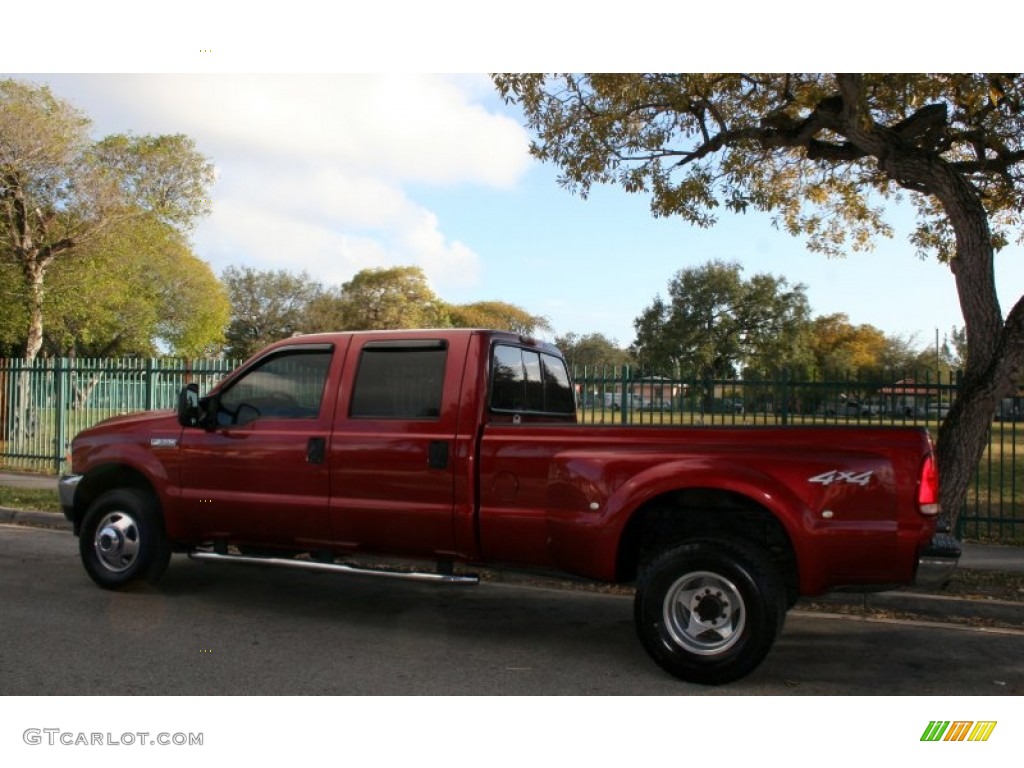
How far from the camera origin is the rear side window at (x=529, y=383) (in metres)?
6.27

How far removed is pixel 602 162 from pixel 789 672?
695cm

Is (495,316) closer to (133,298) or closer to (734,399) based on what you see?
(133,298)

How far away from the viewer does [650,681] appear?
5.17 m

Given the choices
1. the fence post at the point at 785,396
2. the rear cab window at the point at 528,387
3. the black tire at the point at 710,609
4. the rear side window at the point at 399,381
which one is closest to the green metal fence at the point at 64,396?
the fence post at the point at 785,396

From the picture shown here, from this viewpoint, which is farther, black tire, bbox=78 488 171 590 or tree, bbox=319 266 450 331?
tree, bbox=319 266 450 331

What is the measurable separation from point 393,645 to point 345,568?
0.69 metres

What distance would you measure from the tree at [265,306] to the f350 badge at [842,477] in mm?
79719

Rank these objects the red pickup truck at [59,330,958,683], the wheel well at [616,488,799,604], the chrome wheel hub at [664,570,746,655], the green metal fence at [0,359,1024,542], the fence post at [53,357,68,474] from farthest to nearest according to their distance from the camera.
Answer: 1. the fence post at [53,357,68,474]
2. the green metal fence at [0,359,1024,542]
3. the wheel well at [616,488,799,604]
4. the chrome wheel hub at [664,570,746,655]
5. the red pickup truck at [59,330,958,683]

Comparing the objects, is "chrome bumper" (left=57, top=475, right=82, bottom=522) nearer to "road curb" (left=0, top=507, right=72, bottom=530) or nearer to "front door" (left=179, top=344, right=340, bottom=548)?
"front door" (left=179, top=344, right=340, bottom=548)

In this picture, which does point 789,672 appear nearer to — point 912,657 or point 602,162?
point 912,657

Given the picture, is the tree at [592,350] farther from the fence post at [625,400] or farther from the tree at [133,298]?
the fence post at [625,400]

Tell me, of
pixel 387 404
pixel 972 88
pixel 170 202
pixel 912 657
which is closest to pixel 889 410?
pixel 972 88

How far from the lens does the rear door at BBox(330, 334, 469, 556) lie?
19.4 feet

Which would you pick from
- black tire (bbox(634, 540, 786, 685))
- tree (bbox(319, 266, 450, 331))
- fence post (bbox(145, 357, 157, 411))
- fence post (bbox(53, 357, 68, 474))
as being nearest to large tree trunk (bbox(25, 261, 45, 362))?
fence post (bbox(53, 357, 68, 474))
